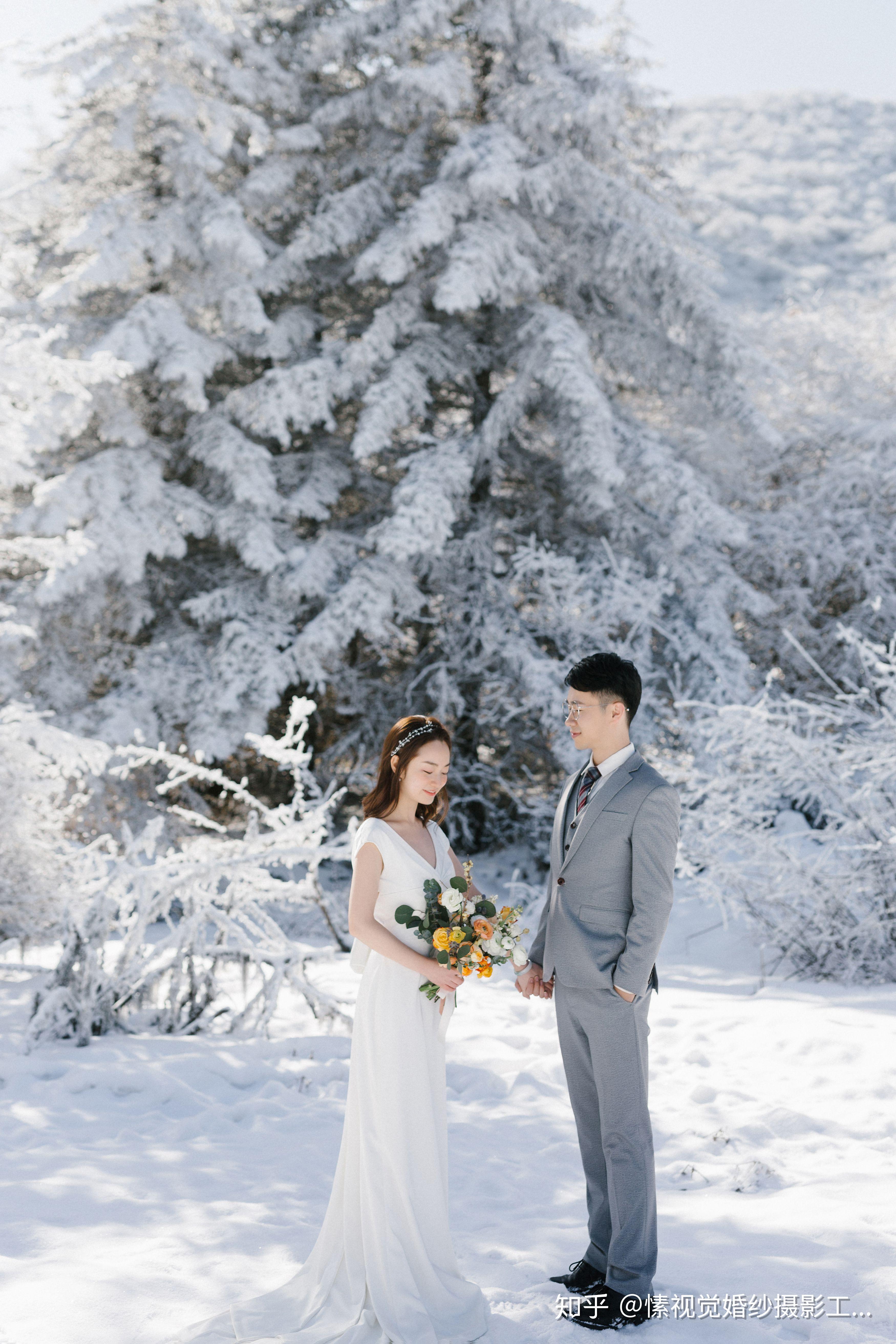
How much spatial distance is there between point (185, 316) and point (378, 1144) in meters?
9.95

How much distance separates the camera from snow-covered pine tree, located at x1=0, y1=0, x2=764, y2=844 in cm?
1034

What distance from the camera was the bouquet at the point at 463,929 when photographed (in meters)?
2.96

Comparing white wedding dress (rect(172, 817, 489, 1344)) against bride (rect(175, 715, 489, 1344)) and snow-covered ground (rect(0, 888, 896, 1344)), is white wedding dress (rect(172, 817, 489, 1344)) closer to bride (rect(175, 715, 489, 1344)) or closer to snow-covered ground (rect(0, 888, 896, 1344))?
bride (rect(175, 715, 489, 1344))

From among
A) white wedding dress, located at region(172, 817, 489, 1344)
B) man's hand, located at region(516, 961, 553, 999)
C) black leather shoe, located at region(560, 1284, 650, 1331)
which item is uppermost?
man's hand, located at region(516, 961, 553, 999)

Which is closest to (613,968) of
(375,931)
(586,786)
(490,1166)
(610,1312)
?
(586,786)

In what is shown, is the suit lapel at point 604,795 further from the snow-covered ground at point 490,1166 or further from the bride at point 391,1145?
the snow-covered ground at point 490,1166

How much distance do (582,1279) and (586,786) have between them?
1522 millimetres

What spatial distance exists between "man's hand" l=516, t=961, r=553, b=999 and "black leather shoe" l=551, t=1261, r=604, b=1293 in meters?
0.82

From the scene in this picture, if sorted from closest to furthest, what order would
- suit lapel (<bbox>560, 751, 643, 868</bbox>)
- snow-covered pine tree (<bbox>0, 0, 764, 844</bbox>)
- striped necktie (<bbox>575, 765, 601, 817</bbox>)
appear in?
suit lapel (<bbox>560, 751, 643, 868</bbox>) → striped necktie (<bbox>575, 765, 601, 817</bbox>) → snow-covered pine tree (<bbox>0, 0, 764, 844</bbox>)

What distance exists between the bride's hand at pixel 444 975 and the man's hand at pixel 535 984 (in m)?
0.38

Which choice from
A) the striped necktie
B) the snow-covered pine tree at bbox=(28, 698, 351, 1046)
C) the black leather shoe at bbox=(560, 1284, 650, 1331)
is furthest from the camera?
the snow-covered pine tree at bbox=(28, 698, 351, 1046)

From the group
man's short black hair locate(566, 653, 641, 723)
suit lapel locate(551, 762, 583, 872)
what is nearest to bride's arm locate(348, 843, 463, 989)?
suit lapel locate(551, 762, 583, 872)

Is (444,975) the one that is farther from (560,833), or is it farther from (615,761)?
(615,761)

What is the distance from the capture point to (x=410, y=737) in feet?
10.4
